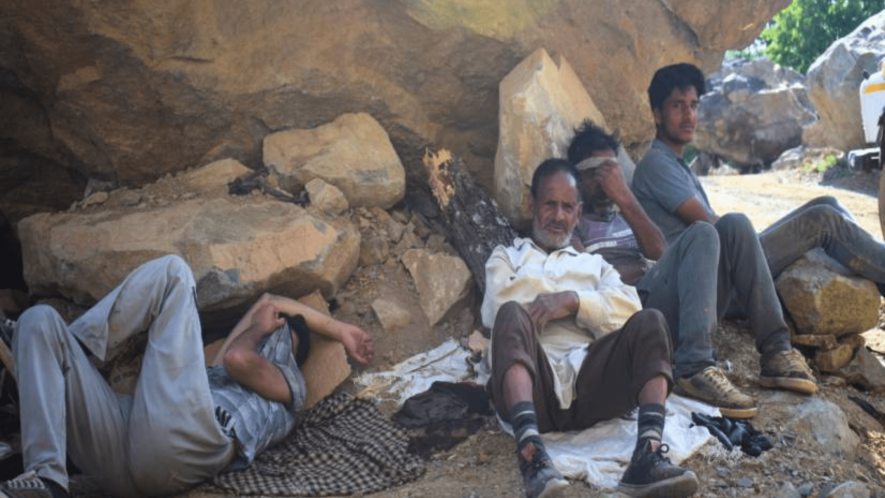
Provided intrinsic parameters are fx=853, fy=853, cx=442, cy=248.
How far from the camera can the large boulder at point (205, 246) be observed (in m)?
4.14

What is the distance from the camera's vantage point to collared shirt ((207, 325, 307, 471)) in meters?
3.35

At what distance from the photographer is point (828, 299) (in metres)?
4.50

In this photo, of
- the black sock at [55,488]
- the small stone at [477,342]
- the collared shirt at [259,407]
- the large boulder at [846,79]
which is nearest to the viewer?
the black sock at [55,488]

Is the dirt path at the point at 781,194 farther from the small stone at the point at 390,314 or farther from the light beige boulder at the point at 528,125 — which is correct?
the small stone at the point at 390,314

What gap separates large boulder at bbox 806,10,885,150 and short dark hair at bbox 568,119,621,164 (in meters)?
8.79

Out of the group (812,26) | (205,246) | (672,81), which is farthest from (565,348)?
(812,26)

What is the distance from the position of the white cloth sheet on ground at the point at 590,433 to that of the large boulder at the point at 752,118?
51.7ft

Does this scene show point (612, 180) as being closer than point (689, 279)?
No

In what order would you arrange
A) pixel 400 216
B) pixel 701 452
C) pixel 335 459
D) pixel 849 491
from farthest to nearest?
pixel 400 216
pixel 335 459
pixel 701 452
pixel 849 491

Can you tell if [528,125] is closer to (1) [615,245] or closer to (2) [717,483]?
(1) [615,245]

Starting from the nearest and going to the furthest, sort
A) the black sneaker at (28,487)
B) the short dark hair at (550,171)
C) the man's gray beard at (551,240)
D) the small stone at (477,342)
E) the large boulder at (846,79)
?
the black sneaker at (28,487), the man's gray beard at (551,240), the short dark hair at (550,171), the small stone at (477,342), the large boulder at (846,79)

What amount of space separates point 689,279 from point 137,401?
2393mm

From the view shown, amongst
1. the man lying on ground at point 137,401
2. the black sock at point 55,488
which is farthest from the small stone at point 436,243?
the black sock at point 55,488

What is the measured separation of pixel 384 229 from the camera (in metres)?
4.93
